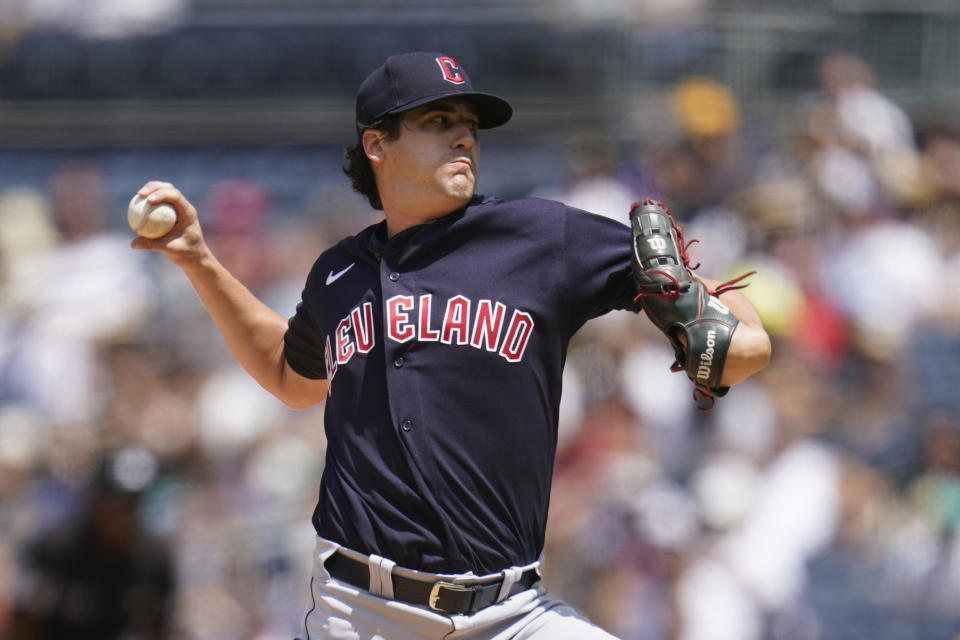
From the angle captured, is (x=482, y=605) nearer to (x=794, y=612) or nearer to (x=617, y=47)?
(x=794, y=612)

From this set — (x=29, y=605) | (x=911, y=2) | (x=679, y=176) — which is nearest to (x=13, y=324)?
(x=29, y=605)

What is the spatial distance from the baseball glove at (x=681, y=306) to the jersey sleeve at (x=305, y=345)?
2.64 feet

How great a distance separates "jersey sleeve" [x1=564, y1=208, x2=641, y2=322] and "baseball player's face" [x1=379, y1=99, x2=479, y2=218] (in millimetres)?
242

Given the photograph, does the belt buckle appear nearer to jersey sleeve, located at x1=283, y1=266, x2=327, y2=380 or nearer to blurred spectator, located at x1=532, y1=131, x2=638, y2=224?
jersey sleeve, located at x1=283, y1=266, x2=327, y2=380

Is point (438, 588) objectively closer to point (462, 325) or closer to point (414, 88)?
point (462, 325)

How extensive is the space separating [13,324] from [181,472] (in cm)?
119

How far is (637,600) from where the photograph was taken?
5027 millimetres

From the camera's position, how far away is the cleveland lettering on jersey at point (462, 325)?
2.43m

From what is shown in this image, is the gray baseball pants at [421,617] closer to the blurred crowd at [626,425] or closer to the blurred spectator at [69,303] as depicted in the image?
the blurred crowd at [626,425]

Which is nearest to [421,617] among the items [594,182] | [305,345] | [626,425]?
[305,345]

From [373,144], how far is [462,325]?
498mm

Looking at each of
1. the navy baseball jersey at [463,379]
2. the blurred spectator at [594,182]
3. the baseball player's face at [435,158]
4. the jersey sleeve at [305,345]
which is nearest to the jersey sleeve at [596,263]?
the navy baseball jersey at [463,379]

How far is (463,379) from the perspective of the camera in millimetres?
2430

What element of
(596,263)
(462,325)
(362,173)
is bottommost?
(462,325)
